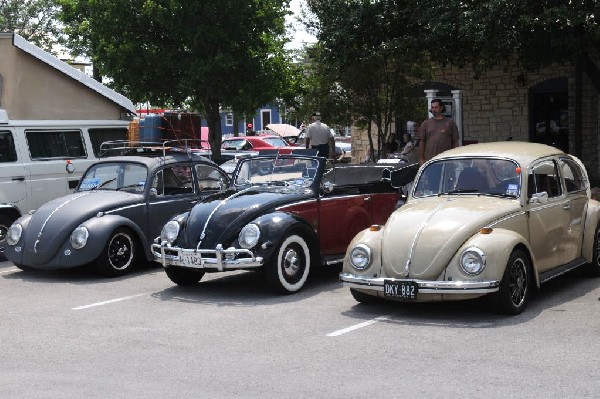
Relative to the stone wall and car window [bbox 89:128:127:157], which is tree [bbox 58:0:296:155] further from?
the stone wall

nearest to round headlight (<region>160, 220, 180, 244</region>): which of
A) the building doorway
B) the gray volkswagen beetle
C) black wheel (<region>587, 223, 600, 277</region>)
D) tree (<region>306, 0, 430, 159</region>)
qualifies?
the gray volkswagen beetle

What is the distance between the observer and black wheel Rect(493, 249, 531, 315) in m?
8.32

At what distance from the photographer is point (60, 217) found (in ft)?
37.9

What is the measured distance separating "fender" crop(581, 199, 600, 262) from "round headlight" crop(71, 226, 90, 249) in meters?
5.96

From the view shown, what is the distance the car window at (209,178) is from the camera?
12.8m

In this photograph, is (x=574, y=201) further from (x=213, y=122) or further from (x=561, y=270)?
(x=213, y=122)

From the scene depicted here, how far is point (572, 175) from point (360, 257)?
3089 mm

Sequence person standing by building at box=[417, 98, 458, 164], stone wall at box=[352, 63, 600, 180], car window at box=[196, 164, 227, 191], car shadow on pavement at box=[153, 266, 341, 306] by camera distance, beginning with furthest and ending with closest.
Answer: stone wall at box=[352, 63, 600, 180] → person standing by building at box=[417, 98, 458, 164] → car window at box=[196, 164, 227, 191] → car shadow on pavement at box=[153, 266, 341, 306]

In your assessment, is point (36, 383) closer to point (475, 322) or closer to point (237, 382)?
point (237, 382)

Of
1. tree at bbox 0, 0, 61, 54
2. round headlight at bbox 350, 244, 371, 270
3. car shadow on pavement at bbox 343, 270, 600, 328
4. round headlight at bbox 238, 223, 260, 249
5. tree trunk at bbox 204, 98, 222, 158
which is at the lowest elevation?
car shadow on pavement at bbox 343, 270, 600, 328

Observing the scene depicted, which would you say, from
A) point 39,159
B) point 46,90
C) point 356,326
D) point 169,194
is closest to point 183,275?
point 169,194

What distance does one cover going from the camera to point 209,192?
12867 millimetres

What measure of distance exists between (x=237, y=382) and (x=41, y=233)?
19.1ft

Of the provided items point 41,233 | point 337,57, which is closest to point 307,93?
point 337,57
